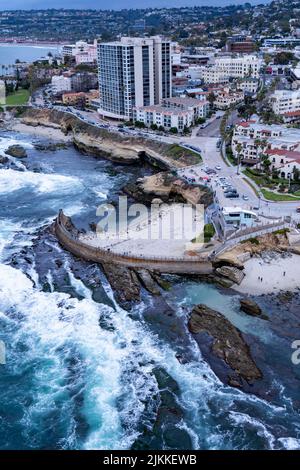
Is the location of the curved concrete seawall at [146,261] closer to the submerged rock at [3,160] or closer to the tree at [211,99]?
the submerged rock at [3,160]

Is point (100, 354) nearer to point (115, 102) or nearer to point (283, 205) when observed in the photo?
point (283, 205)

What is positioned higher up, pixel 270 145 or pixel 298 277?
pixel 270 145

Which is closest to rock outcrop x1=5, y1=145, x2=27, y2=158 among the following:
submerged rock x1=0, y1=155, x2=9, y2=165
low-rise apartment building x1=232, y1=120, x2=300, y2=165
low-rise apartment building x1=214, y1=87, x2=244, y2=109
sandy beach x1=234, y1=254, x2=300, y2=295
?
submerged rock x1=0, y1=155, x2=9, y2=165

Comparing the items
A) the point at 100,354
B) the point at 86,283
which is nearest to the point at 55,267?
the point at 86,283

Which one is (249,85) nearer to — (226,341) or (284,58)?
(284,58)

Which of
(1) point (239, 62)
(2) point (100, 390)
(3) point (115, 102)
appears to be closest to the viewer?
(2) point (100, 390)

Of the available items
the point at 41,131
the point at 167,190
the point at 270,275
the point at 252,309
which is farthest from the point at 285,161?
the point at 41,131
